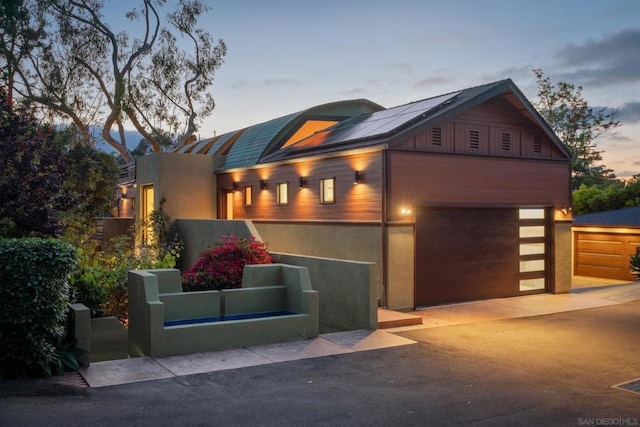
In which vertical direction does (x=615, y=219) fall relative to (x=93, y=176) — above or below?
below

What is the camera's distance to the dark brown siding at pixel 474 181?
13367 millimetres

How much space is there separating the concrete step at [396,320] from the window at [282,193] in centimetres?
595

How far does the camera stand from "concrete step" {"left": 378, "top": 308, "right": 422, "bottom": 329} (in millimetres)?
11461

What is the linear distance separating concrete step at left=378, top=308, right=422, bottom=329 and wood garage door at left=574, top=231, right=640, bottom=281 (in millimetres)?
12967

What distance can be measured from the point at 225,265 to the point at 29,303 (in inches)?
216

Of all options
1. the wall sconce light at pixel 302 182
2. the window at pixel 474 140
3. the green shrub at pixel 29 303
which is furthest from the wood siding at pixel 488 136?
the green shrub at pixel 29 303

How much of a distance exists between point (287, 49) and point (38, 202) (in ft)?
56.8

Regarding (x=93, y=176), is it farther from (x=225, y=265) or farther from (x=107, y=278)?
(x=225, y=265)

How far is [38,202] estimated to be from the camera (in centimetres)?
1260

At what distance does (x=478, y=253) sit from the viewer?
1479cm

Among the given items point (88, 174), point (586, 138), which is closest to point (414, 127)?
point (88, 174)

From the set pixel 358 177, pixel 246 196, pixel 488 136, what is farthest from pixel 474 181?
pixel 246 196

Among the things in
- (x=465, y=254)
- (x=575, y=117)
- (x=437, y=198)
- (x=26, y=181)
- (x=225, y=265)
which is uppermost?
(x=575, y=117)

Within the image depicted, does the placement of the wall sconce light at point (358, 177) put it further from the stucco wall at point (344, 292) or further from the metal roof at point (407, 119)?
the stucco wall at point (344, 292)
